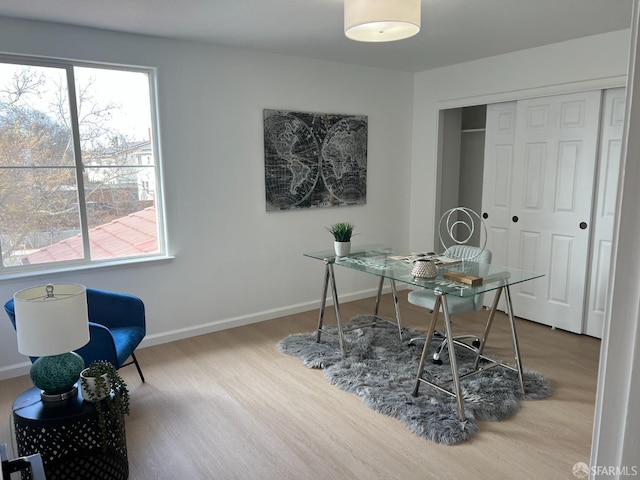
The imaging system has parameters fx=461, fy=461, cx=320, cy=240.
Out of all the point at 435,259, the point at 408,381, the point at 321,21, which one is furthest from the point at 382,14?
the point at 408,381

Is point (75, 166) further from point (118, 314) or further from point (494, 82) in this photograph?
point (494, 82)

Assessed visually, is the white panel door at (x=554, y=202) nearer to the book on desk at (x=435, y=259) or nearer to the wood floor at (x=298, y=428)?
the wood floor at (x=298, y=428)

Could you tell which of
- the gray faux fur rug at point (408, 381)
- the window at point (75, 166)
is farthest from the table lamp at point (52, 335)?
the gray faux fur rug at point (408, 381)

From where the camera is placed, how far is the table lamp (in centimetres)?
189

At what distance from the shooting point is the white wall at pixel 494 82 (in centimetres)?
358

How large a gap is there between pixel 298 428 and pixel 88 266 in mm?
2015

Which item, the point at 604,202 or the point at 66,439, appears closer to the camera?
the point at 66,439

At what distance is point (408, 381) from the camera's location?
304 centimetres

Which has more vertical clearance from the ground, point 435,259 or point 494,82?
point 494,82

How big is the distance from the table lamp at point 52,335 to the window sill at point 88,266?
4.29ft

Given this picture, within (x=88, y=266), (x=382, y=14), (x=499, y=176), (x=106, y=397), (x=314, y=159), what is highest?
(x=382, y=14)

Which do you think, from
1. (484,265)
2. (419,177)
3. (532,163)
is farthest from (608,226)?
(419,177)

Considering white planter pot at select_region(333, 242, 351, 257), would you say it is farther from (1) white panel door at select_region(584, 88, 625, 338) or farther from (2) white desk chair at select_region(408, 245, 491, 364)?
(1) white panel door at select_region(584, 88, 625, 338)

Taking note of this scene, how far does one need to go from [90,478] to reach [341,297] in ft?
10.5
